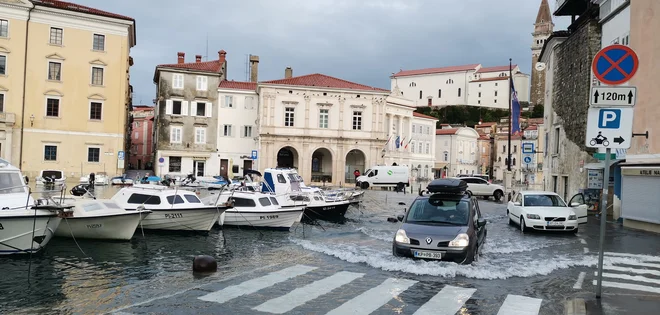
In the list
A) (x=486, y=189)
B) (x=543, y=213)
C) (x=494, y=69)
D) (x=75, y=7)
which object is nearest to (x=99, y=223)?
(x=543, y=213)

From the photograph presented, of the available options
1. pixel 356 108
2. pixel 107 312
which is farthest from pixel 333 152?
pixel 107 312

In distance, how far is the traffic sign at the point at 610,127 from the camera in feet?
30.7

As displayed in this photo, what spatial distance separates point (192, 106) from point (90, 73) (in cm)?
1259

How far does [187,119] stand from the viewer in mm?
60156

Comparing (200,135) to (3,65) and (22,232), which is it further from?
(22,232)

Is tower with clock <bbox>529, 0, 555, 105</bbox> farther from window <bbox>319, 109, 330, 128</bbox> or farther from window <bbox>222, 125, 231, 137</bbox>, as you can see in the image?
window <bbox>222, 125, 231, 137</bbox>

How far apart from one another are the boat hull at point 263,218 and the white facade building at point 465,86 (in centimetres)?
12306

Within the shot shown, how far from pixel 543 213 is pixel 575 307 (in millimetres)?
12224

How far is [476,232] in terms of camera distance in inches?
537

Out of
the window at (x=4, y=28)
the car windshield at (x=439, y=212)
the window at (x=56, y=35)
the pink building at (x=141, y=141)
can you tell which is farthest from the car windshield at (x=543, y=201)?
the pink building at (x=141, y=141)

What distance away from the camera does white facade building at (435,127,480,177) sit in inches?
3821

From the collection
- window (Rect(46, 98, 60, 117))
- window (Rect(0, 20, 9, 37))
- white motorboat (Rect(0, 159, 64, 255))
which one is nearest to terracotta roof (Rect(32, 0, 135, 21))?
window (Rect(0, 20, 9, 37))

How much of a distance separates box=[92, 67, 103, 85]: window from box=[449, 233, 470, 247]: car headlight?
149 feet

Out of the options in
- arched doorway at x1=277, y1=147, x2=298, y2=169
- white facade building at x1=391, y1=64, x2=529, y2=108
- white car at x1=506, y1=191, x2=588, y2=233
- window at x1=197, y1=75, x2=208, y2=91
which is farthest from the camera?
white facade building at x1=391, y1=64, x2=529, y2=108
